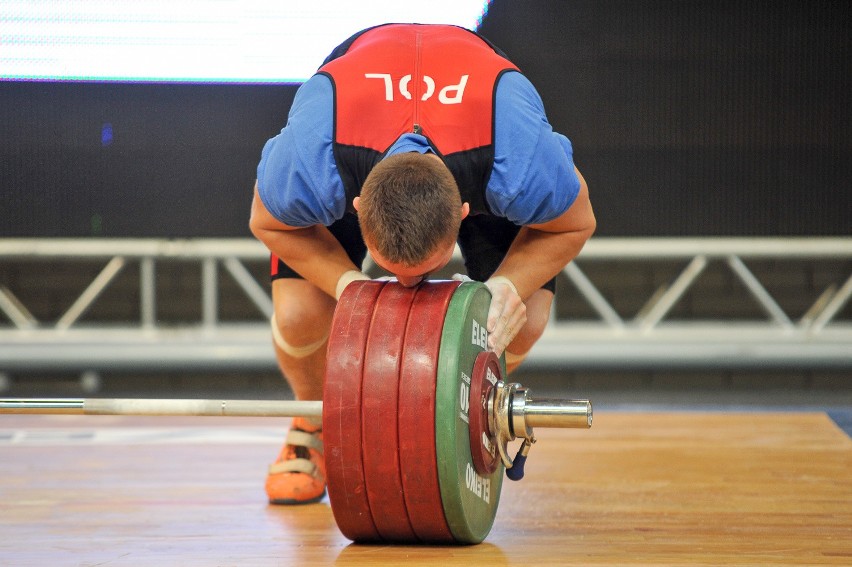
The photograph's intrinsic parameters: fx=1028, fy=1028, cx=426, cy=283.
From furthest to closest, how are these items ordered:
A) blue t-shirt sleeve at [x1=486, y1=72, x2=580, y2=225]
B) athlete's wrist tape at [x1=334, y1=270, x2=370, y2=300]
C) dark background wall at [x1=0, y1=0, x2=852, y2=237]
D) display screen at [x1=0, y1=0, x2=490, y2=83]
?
1. dark background wall at [x1=0, y1=0, x2=852, y2=237]
2. display screen at [x1=0, y1=0, x2=490, y2=83]
3. athlete's wrist tape at [x1=334, y1=270, x2=370, y2=300]
4. blue t-shirt sleeve at [x1=486, y1=72, x2=580, y2=225]

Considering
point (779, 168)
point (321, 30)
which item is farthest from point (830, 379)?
point (321, 30)

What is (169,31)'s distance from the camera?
3.10 metres

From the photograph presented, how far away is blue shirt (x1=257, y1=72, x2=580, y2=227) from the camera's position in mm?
1401

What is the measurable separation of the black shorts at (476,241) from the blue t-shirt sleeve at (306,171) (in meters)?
0.22

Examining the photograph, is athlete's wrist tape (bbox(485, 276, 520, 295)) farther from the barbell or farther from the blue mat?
the blue mat

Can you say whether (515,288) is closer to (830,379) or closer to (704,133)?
(704,133)

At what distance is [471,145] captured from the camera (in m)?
1.42

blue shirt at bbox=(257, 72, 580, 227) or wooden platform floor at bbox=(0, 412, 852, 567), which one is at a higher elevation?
blue shirt at bbox=(257, 72, 580, 227)

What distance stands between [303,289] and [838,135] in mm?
2211

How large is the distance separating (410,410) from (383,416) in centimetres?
3

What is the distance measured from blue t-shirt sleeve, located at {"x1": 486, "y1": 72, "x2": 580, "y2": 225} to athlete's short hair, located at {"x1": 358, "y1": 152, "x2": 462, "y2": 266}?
15 centimetres

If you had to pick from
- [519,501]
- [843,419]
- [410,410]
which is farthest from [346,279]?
[843,419]

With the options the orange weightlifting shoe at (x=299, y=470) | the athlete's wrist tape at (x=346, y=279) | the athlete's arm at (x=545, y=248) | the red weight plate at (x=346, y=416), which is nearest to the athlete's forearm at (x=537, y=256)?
the athlete's arm at (x=545, y=248)

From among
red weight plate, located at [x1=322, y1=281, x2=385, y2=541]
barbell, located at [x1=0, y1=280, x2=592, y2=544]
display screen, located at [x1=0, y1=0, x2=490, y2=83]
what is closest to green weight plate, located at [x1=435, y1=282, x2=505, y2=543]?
barbell, located at [x1=0, y1=280, x2=592, y2=544]
